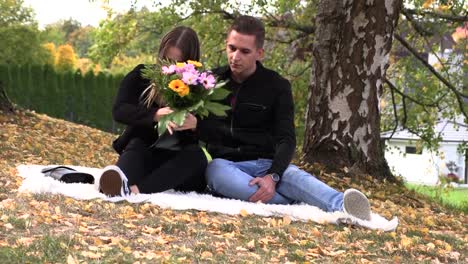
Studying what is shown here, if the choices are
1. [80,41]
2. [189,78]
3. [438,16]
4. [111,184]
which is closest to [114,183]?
[111,184]

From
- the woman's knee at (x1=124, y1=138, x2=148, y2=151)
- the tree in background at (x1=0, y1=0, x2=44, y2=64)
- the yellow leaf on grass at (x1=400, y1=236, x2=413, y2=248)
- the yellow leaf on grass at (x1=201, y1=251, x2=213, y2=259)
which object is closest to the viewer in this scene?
the yellow leaf on grass at (x1=201, y1=251, x2=213, y2=259)

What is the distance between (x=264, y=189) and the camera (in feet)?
15.6

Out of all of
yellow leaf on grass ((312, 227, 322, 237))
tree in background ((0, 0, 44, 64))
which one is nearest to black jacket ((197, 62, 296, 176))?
yellow leaf on grass ((312, 227, 322, 237))

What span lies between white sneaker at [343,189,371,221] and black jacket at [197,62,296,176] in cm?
71

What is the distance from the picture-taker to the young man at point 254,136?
4773 millimetres

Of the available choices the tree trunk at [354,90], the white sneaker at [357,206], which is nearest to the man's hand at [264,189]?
the white sneaker at [357,206]

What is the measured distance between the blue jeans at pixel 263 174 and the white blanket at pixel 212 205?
9 centimetres

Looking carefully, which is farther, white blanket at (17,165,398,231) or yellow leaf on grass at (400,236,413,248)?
white blanket at (17,165,398,231)

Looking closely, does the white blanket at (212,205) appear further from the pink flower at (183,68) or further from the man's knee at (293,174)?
the pink flower at (183,68)

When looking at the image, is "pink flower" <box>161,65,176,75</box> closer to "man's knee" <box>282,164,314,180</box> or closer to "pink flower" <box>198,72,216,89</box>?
"pink flower" <box>198,72,216,89</box>

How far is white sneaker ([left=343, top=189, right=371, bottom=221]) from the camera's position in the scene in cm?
437

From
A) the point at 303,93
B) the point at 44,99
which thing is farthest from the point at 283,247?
the point at 44,99

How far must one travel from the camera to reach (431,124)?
14.3 metres

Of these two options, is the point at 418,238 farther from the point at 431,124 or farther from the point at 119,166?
the point at 431,124
